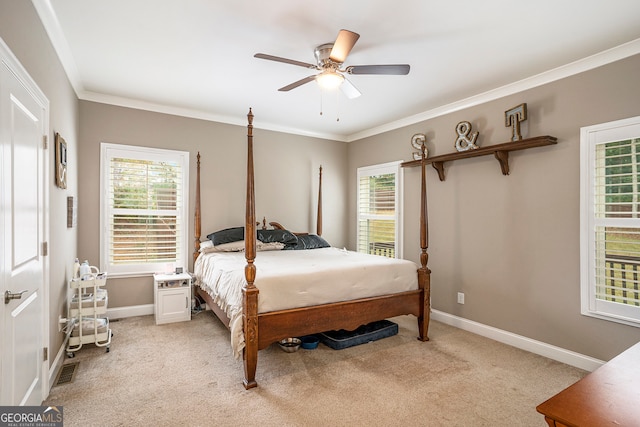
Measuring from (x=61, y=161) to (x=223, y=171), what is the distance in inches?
81.4

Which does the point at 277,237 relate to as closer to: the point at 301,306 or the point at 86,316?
the point at 301,306

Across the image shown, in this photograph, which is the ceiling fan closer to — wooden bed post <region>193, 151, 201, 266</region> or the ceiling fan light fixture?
the ceiling fan light fixture

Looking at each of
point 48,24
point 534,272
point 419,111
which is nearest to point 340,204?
point 419,111

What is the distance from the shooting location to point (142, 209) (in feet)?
13.6

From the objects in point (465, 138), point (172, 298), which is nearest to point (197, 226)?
point (172, 298)

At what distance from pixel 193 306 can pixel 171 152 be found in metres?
2.02

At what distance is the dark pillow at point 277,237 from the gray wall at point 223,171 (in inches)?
18.1

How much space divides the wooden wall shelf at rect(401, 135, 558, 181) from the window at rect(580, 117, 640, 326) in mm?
314

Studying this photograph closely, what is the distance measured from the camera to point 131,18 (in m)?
2.33

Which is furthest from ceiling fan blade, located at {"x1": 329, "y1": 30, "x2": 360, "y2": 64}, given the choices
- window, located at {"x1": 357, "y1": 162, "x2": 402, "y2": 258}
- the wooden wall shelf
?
window, located at {"x1": 357, "y1": 162, "x2": 402, "y2": 258}

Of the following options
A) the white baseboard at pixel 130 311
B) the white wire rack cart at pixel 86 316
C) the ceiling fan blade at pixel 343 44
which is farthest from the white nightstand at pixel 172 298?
Result: the ceiling fan blade at pixel 343 44

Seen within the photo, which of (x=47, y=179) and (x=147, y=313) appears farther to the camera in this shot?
(x=147, y=313)

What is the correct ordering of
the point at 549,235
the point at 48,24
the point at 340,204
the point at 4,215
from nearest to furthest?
the point at 4,215, the point at 48,24, the point at 549,235, the point at 340,204

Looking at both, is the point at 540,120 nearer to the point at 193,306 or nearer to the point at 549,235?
the point at 549,235
